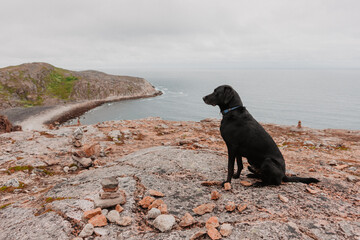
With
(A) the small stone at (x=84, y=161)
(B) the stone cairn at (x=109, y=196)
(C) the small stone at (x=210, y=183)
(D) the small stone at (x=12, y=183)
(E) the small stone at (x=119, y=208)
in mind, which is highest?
(B) the stone cairn at (x=109, y=196)

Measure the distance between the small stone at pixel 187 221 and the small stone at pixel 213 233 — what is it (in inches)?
15.3

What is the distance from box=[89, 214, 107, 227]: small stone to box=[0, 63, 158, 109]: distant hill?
97.3 m

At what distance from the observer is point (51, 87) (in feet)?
338

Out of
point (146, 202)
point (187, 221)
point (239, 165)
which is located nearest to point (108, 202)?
point (146, 202)

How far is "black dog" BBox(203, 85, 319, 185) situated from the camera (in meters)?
4.95

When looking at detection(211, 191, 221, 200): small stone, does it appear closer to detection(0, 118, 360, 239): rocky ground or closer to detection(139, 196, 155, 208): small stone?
detection(0, 118, 360, 239): rocky ground

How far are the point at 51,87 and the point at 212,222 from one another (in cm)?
12307

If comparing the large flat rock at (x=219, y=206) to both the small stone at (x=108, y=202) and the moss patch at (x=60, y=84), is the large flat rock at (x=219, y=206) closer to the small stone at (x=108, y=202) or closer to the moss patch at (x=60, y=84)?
the small stone at (x=108, y=202)

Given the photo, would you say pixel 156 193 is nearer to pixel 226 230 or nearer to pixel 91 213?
pixel 91 213

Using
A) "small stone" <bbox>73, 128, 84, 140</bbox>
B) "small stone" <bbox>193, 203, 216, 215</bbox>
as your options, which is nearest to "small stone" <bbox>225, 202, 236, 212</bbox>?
"small stone" <bbox>193, 203, 216, 215</bbox>

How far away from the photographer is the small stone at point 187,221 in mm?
3495

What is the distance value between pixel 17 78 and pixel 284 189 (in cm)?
12637

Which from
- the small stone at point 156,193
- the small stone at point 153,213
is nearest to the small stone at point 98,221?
the small stone at point 153,213

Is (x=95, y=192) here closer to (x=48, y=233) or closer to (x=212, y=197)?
(x=48, y=233)
